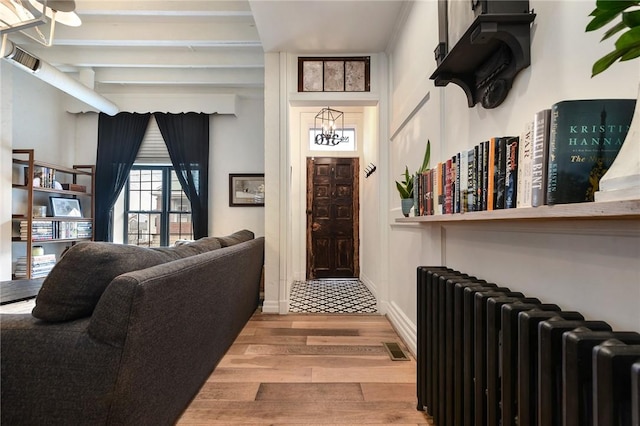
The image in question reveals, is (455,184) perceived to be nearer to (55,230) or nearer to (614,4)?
(614,4)

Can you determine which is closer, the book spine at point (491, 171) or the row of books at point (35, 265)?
the book spine at point (491, 171)

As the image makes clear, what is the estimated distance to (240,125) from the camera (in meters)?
4.94

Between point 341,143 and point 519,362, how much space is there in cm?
485

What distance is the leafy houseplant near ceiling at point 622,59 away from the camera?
0.49 metres

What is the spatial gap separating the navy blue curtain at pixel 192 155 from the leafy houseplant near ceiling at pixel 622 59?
4.80 m

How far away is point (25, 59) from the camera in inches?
122

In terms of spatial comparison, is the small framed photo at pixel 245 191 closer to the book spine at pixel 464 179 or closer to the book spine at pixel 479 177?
the book spine at pixel 464 179

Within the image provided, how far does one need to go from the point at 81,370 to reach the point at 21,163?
4.38m

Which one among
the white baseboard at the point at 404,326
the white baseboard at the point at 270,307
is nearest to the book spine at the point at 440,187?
the white baseboard at the point at 404,326

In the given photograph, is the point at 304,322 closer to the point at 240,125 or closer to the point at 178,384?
the point at 178,384

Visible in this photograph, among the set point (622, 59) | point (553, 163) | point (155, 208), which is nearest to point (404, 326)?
point (553, 163)

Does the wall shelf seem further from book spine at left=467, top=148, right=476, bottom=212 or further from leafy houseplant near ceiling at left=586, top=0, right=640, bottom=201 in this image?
leafy houseplant near ceiling at left=586, top=0, right=640, bottom=201

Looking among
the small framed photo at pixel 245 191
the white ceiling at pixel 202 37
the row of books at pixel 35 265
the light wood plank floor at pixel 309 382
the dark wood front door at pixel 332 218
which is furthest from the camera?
the dark wood front door at pixel 332 218

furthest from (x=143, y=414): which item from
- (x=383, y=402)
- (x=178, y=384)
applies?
(x=383, y=402)
